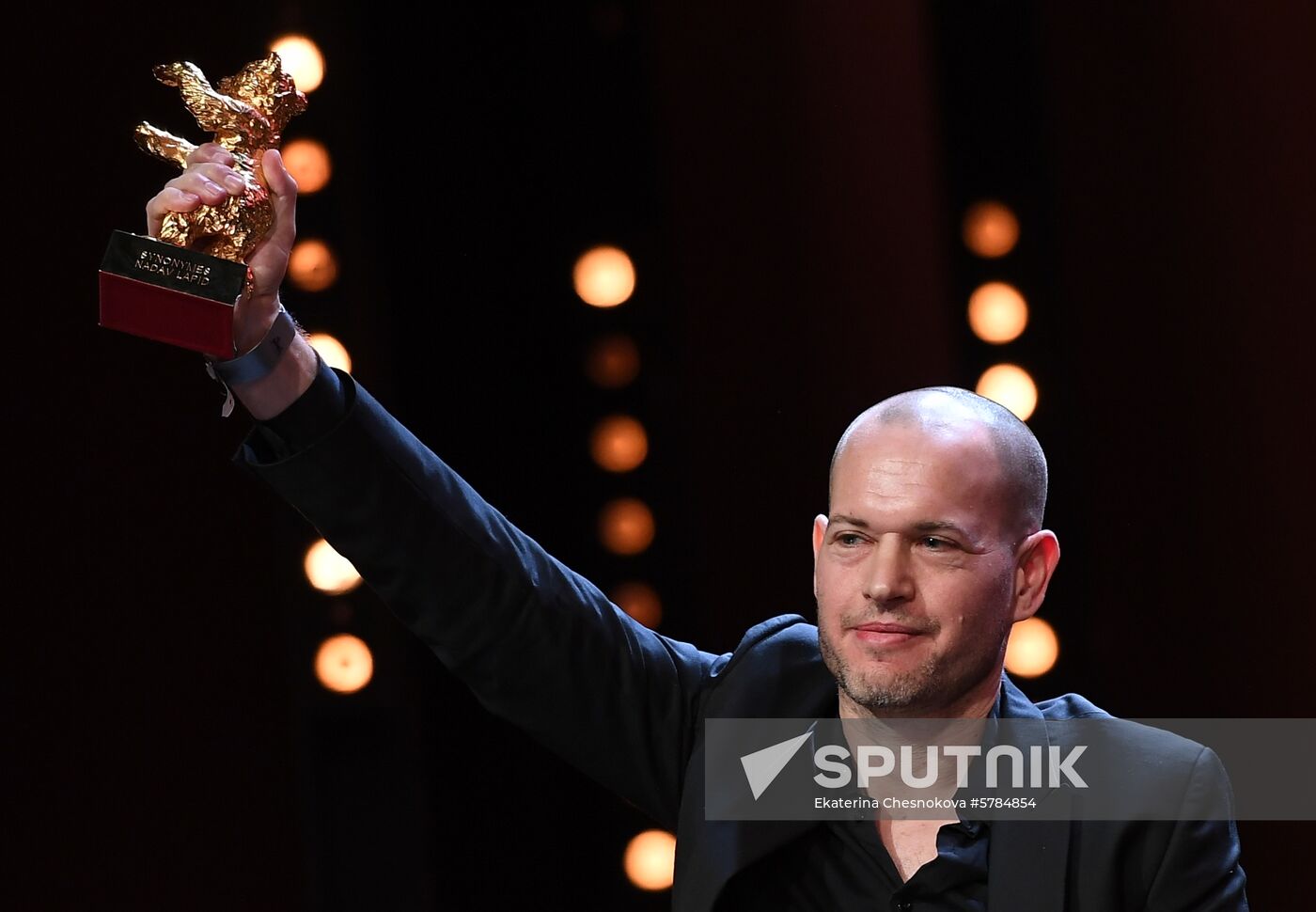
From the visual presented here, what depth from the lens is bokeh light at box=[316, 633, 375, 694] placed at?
193 centimetres

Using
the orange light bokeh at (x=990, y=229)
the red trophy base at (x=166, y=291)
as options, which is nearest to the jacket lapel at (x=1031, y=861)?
the orange light bokeh at (x=990, y=229)

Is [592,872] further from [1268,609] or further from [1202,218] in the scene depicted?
[1202,218]

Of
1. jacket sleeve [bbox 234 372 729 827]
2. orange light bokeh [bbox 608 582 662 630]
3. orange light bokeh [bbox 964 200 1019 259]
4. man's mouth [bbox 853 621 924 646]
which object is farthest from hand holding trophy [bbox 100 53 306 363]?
orange light bokeh [bbox 964 200 1019 259]

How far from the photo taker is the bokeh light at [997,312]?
200cm

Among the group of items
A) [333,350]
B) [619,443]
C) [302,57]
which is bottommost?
[619,443]

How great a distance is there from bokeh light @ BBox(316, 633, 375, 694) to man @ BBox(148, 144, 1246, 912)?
38 cm

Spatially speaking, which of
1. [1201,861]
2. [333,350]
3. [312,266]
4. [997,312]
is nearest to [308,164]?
[312,266]

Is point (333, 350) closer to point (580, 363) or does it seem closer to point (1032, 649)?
point (580, 363)

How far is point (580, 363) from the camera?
79.0 inches

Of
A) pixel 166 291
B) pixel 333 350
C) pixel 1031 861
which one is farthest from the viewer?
pixel 333 350

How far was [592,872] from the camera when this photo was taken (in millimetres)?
2023

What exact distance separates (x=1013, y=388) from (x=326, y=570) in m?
0.85

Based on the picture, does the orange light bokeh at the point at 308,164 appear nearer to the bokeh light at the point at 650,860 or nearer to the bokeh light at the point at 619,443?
the bokeh light at the point at 619,443

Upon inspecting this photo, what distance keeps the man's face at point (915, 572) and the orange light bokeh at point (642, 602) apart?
467 millimetres
